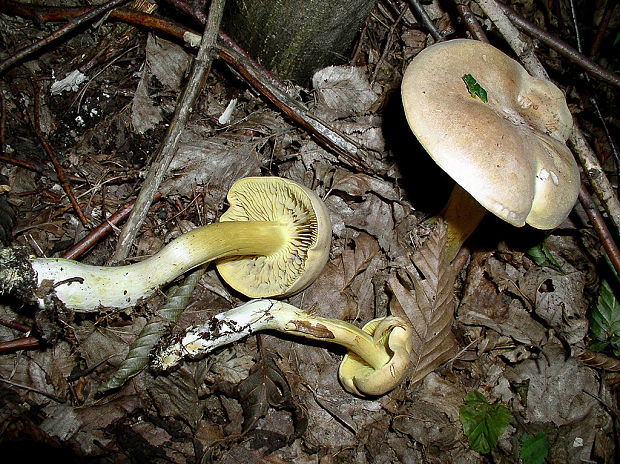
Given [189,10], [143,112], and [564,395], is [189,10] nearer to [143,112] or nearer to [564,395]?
[143,112]

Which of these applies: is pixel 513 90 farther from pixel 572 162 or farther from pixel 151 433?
pixel 151 433

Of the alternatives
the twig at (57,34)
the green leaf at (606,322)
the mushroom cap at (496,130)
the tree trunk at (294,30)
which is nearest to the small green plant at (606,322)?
the green leaf at (606,322)

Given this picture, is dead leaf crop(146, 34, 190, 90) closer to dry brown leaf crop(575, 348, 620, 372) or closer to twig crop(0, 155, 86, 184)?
twig crop(0, 155, 86, 184)

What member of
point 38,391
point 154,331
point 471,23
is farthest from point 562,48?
point 38,391

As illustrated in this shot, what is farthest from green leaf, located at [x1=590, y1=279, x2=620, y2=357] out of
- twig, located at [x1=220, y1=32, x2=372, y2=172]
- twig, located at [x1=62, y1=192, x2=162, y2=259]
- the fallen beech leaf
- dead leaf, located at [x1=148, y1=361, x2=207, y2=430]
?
twig, located at [x1=62, y1=192, x2=162, y2=259]

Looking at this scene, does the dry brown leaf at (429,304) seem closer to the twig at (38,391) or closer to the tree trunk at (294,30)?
the tree trunk at (294,30)

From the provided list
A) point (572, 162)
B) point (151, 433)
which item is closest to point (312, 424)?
point (151, 433)

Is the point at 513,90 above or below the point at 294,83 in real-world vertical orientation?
above
